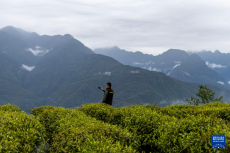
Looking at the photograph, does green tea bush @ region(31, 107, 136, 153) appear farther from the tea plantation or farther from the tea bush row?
the tea bush row

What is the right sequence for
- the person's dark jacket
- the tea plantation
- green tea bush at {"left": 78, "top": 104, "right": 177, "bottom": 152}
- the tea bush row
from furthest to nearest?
the person's dark jacket → green tea bush at {"left": 78, "top": 104, "right": 177, "bottom": 152} → the tea bush row → the tea plantation

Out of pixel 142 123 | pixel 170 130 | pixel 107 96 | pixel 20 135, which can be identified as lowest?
pixel 20 135

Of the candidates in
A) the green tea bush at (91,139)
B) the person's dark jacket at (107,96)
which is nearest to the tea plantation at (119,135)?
the green tea bush at (91,139)

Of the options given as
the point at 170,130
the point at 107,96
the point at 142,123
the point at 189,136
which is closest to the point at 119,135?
the point at 170,130

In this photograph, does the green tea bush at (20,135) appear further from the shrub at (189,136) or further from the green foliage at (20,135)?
the shrub at (189,136)

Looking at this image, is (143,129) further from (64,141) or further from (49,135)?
(49,135)

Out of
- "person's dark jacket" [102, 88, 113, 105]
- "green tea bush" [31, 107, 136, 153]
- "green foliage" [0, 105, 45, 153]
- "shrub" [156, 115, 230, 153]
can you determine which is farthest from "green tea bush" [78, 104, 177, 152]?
"green foliage" [0, 105, 45, 153]

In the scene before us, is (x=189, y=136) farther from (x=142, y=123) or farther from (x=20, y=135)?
(x=20, y=135)

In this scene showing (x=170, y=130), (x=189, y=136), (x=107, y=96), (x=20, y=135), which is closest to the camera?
(x=189, y=136)

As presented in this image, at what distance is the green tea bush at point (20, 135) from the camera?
7465 millimetres

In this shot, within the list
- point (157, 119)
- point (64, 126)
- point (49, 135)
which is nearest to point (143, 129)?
point (157, 119)

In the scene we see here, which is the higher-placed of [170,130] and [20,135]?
[170,130]

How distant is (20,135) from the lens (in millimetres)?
8250

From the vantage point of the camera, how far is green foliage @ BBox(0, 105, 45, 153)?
747 centimetres
